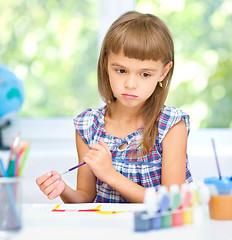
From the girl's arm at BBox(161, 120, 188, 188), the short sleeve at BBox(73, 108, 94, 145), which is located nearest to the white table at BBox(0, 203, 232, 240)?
the girl's arm at BBox(161, 120, 188, 188)

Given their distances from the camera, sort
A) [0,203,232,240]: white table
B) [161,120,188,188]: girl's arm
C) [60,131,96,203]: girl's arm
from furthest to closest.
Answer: [60,131,96,203]: girl's arm
[161,120,188,188]: girl's arm
[0,203,232,240]: white table

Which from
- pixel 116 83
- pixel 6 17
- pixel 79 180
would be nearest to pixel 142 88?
pixel 116 83

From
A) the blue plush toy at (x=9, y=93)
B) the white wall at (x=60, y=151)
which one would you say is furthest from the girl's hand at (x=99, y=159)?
the blue plush toy at (x=9, y=93)

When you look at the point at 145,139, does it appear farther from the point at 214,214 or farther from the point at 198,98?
the point at 198,98

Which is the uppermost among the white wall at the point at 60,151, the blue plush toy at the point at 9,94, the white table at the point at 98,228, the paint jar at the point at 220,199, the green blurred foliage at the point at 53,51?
the green blurred foliage at the point at 53,51

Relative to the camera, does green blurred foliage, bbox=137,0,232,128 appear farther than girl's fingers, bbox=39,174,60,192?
Yes

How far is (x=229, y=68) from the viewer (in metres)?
2.07

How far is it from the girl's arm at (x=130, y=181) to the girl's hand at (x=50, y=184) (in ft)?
0.29

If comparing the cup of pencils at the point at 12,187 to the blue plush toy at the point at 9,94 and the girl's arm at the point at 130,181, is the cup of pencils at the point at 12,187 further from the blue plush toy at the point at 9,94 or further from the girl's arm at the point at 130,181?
the blue plush toy at the point at 9,94

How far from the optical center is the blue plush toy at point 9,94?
191cm

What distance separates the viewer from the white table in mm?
656

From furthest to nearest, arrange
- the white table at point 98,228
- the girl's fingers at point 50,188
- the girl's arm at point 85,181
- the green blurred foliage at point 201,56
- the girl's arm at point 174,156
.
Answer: the green blurred foliage at point 201,56 → the girl's arm at point 85,181 → the girl's arm at point 174,156 → the girl's fingers at point 50,188 → the white table at point 98,228

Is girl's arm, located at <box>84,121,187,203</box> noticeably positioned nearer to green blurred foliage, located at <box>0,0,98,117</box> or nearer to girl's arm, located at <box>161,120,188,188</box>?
girl's arm, located at <box>161,120,188,188</box>

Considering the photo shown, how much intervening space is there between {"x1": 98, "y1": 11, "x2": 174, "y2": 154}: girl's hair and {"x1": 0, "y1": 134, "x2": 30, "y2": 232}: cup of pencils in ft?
1.54
